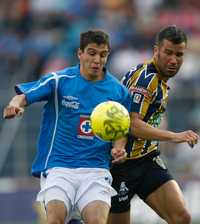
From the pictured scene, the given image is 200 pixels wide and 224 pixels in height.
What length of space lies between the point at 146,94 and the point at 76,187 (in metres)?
1.34

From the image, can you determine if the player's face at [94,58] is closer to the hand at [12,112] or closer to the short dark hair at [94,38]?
the short dark hair at [94,38]

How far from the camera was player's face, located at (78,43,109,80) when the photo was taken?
33.4 feet

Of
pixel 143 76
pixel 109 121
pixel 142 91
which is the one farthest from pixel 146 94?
pixel 109 121

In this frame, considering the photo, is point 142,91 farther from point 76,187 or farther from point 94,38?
point 76,187

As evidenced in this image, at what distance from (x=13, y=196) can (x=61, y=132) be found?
687 centimetres

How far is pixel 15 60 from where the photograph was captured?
20531mm

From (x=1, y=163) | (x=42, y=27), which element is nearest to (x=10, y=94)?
(x=1, y=163)

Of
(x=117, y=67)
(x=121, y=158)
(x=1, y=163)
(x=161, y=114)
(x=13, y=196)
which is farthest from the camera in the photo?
(x=117, y=67)

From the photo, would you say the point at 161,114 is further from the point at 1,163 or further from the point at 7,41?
the point at 7,41

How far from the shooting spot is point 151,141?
11.2 meters

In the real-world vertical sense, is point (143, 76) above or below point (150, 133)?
above

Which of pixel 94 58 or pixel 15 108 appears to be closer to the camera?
pixel 15 108

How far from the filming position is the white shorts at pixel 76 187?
9.95 meters

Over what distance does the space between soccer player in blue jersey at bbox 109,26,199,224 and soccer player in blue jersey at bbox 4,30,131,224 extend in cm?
36
